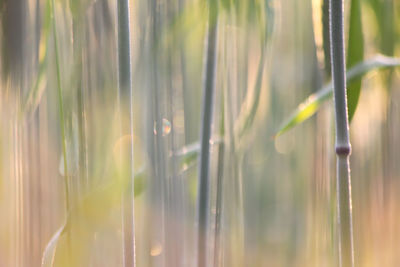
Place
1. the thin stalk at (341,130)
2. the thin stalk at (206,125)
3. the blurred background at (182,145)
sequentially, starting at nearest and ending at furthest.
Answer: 1. the thin stalk at (341,130)
2. the thin stalk at (206,125)
3. the blurred background at (182,145)

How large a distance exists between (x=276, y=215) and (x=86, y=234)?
0.98 ft

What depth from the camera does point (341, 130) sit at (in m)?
0.35

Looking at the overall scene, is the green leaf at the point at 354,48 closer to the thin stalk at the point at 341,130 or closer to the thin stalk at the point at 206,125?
the thin stalk at the point at 341,130

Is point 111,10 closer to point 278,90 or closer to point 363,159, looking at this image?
point 278,90

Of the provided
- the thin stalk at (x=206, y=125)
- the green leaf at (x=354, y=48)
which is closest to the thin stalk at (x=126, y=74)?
the thin stalk at (x=206, y=125)

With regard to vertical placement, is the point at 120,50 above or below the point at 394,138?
above

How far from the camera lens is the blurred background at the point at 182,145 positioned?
0.66m

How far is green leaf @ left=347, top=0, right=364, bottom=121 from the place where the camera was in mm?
383

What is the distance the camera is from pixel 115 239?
75 cm

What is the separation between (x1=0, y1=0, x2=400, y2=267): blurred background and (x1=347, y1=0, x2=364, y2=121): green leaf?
24 centimetres

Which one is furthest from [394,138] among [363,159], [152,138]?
[152,138]

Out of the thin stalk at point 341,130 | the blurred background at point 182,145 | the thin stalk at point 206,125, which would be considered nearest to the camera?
the thin stalk at point 341,130

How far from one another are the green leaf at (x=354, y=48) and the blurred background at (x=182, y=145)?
24 centimetres

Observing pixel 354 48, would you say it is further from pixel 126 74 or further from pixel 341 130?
pixel 126 74
